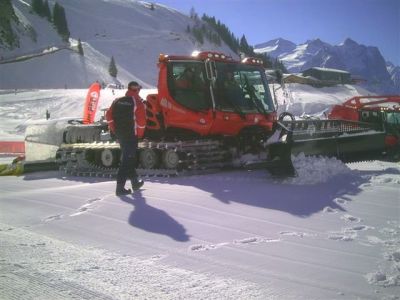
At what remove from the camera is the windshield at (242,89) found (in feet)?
30.6

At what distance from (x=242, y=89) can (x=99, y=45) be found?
435 feet

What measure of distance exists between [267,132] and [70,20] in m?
155

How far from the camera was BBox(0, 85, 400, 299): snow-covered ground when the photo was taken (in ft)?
11.3

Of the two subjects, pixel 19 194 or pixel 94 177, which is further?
pixel 94 177

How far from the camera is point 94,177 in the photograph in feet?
33.0

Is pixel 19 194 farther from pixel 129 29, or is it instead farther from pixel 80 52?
pixel 129 29

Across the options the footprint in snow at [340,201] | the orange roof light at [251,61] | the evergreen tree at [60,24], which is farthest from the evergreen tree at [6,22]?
the evergreen tree at [60,24]

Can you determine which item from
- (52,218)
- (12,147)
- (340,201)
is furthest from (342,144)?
(12,147)

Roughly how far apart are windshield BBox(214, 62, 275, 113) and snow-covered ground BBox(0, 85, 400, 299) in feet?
6.56

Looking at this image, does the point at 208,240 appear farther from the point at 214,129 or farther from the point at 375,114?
the point at 375,114

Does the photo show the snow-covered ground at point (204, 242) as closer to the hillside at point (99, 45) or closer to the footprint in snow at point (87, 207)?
the footprint in snow at point (87, 207)

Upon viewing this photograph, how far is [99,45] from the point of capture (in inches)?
5335

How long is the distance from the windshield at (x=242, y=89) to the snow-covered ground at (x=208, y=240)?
2.00 metres

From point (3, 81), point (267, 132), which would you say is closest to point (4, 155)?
point (267, 132)
